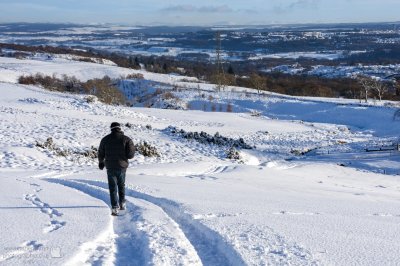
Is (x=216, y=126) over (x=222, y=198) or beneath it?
beneath

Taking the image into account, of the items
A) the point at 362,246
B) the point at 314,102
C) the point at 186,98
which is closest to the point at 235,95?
the point at 186,98

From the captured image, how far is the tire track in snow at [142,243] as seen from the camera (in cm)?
680

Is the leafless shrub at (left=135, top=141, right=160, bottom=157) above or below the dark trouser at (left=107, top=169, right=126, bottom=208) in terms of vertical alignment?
below

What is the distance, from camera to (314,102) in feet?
208

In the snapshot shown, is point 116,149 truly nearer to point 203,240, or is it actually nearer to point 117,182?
point 117,182

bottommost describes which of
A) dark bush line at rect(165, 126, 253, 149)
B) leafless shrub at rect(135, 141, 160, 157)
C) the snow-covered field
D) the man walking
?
dark bush line at rect(165, 126, 253, 149)

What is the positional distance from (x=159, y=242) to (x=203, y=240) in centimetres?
72

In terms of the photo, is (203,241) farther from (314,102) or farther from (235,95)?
(235,95)

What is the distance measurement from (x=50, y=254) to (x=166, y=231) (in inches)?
80.5

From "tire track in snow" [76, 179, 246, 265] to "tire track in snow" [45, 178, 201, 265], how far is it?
13 cm

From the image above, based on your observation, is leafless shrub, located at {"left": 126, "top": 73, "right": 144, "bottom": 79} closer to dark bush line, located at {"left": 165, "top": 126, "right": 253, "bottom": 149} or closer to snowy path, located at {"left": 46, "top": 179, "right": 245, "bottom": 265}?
dark bush line, located at {"left": 165, "top": 126, "right": 253, "bottom": 149}

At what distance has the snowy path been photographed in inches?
270

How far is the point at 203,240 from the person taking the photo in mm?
7887

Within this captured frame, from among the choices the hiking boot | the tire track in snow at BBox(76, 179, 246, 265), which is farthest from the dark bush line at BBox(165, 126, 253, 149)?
the hiking boot
